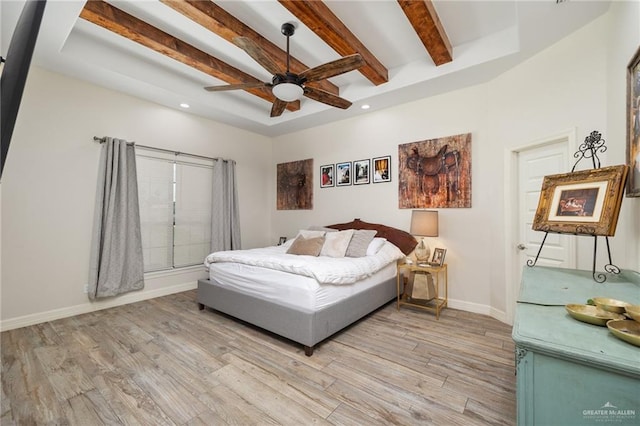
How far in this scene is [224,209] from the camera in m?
4.79

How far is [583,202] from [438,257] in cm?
184

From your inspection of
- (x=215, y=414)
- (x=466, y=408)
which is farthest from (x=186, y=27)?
(x=466, y=408)

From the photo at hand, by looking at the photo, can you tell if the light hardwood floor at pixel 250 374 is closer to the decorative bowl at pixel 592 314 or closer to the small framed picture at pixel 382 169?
the decorative bowl at pixel 592 314

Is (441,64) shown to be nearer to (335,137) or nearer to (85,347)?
(335,137)

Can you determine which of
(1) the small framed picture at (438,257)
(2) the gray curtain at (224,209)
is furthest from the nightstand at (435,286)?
(2) the gray curtain at (224,209)

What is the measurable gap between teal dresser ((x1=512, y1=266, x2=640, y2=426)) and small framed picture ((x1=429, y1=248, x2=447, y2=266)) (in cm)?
232

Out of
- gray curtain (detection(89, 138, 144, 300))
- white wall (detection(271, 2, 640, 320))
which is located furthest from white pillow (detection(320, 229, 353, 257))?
gray curtain (detection(89, 138, 144, 300))

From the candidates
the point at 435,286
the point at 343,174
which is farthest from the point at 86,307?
the point at 435,286

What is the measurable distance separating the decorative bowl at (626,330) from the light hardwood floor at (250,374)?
1065 millimetres

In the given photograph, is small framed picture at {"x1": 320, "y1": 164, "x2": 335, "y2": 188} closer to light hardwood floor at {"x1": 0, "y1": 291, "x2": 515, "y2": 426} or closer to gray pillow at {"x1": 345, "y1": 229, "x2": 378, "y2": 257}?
gray pillow at {"x1": 345, "y1": 229, "x2": 378, "y2": 257}

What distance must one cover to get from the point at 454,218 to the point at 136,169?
14.6 ft

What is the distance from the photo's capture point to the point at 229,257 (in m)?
3.18

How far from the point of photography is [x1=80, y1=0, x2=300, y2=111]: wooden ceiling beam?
246 cm

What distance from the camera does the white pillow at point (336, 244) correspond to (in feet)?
11.3
